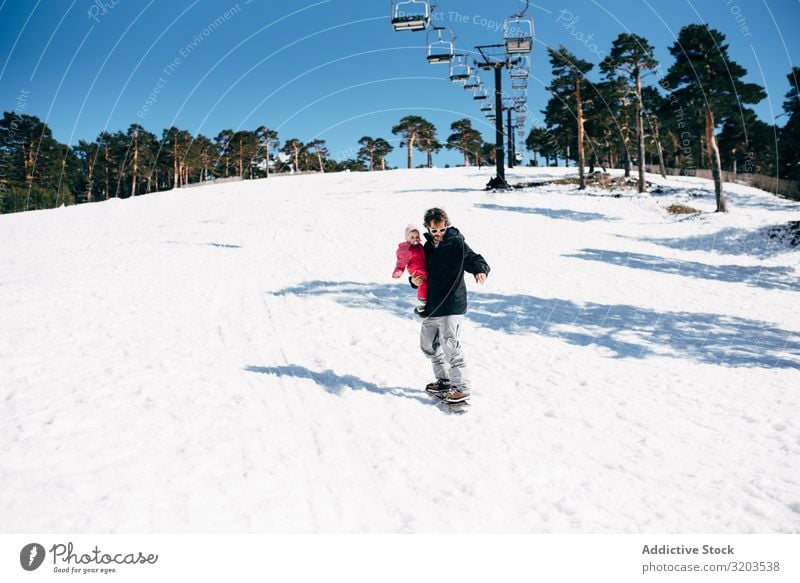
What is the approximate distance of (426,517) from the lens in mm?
3322

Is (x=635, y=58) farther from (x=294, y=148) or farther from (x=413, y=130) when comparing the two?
(x=294, y=148)

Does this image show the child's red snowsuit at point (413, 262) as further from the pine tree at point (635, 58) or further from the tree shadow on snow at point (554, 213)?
the pine tree at point (635, 58)

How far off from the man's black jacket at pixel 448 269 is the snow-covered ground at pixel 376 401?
124 cm

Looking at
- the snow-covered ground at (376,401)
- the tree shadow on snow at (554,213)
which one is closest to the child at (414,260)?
the snow-covered ground at (376,401)

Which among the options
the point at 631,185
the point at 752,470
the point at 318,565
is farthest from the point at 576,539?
the point at 631,185

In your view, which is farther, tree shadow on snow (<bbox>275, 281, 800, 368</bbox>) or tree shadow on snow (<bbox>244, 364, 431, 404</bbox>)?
tree shadow on snow (<bbox>275, 281, 800, 368</bbox>)

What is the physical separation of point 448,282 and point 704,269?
46.9 ft

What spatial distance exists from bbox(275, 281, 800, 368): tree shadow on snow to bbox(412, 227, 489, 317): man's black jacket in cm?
407

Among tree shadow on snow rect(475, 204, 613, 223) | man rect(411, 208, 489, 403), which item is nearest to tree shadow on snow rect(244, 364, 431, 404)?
man rect(411, 208, 489, 403)

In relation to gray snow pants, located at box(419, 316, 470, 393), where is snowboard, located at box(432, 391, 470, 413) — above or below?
Result: below

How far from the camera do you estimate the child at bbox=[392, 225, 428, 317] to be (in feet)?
15.4

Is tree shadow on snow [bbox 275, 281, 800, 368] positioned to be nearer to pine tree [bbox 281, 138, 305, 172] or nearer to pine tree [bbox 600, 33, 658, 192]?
pine tree [bbox 600, 33, 658, 192]

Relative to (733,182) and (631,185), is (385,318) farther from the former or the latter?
(733,182)

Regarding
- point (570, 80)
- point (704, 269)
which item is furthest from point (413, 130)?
point (704, 269)
